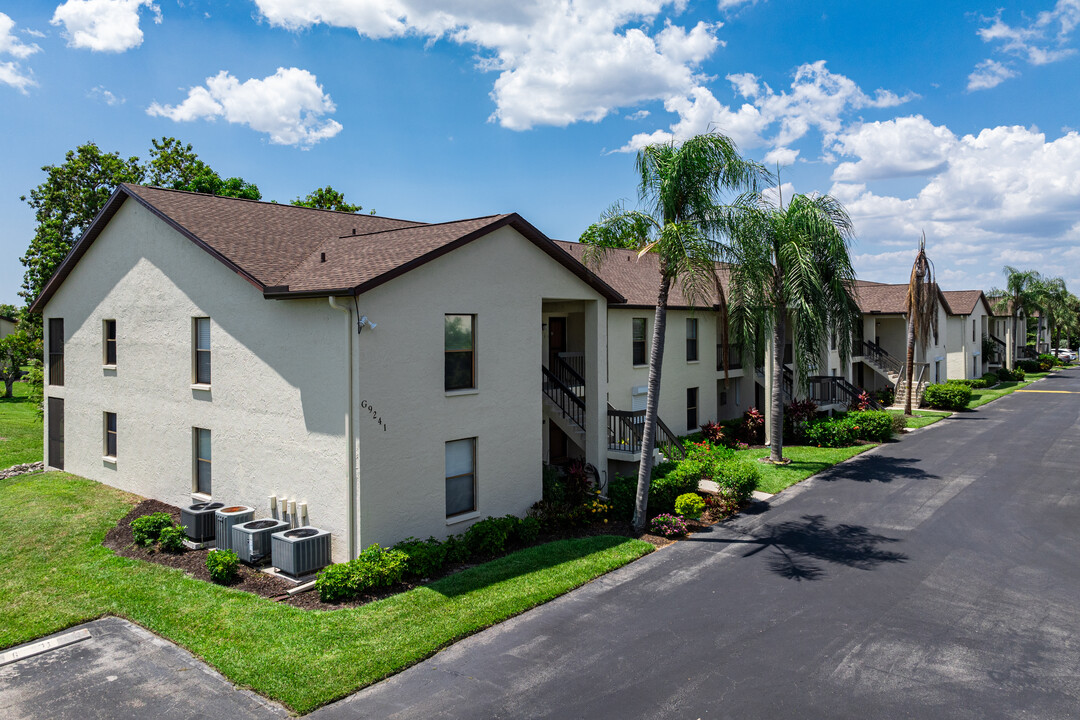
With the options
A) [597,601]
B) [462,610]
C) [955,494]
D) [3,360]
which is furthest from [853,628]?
[3,360]

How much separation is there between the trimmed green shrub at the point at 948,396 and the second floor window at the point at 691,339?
19.2m

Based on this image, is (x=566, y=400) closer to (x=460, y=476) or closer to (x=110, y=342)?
(x=460, y=476)

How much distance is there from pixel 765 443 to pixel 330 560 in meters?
20.1

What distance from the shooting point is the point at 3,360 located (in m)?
49.2

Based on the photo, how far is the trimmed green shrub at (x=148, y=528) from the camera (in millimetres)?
14938

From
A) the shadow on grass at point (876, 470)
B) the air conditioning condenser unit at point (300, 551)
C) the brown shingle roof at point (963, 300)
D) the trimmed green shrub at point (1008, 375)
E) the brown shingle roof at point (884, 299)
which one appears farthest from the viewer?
the trimmed green shrub at point (1008, 375)

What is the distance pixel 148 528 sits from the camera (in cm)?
1494

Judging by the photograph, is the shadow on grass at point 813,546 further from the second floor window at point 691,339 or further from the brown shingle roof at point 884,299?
the brown shingle roof at point 884,299

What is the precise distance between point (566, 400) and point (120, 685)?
1289 centimetres

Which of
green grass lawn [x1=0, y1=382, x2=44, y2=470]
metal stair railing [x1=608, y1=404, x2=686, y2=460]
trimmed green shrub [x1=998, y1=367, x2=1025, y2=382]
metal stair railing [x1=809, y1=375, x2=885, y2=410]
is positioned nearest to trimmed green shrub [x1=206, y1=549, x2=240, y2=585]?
metal stair railing [x1=608, y1=404, x2=686, y2=460]

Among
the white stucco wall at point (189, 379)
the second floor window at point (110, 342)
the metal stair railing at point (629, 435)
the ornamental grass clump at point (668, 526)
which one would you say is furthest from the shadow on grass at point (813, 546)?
the second floor window at point (110, 342)

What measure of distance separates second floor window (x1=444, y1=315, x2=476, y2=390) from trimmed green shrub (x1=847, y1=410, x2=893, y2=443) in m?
19.6

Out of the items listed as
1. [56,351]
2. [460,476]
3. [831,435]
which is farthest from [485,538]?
[831,435]

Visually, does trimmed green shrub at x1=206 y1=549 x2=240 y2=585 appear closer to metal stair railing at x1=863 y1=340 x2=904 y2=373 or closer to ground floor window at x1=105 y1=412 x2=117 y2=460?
ground floor window at x1=105 y1=412 x2=117 y2=460
